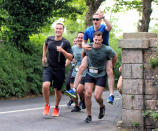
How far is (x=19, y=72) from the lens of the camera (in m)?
14.4

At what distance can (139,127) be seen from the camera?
7.86 meters

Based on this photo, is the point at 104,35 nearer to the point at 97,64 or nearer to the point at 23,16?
the point at 97,64

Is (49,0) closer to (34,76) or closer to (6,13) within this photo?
(6,13)

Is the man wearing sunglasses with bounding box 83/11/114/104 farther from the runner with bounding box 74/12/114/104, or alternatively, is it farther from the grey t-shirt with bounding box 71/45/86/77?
the grey t-shirt with bounding box 71/45/86/77

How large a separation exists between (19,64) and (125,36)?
24.6 ft

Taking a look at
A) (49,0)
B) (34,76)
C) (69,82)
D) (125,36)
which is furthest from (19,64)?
(125,36)

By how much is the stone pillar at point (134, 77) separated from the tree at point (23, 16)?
7756 mm

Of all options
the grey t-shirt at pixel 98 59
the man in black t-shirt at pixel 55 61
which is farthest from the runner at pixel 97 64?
the man in black t-shirt at pixel 55 61

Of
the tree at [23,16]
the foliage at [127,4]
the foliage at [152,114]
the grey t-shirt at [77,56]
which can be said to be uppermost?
the foliage at [127,4]

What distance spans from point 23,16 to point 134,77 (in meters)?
8.24

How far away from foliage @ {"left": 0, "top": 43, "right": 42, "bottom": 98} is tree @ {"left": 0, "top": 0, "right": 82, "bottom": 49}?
0.66 m

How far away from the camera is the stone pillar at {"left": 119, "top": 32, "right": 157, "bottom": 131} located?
7809mm

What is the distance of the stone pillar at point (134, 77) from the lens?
7.81m

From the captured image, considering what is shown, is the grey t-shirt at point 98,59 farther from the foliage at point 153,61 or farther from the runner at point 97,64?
the foliage at point 153,61
